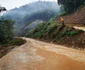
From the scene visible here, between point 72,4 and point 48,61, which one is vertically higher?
point 48,61

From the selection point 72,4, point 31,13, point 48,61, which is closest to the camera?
point 48,61

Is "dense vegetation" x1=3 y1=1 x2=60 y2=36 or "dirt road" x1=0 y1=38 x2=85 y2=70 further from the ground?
"dirt road" x1=0 y1=38 x2=85 y2=70

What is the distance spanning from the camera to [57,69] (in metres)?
14.0

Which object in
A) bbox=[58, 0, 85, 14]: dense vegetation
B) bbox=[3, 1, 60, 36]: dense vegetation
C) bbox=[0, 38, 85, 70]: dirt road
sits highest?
bbox=[0, 38, 85, 70]: dirt road

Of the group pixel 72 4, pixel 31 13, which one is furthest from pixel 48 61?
pixel 31 13

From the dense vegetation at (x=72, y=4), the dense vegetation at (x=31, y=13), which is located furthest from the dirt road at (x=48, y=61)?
the dense vegetation at (x=31, y=13)

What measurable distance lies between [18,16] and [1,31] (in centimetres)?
Answer: 7947

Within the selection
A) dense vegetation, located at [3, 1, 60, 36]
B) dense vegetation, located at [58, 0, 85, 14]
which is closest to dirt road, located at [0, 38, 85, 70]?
dense vegetation, located at [58, 0, 85, 14]

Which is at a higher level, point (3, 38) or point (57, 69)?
point (57, 69)

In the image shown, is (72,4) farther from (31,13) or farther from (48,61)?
(31,13)

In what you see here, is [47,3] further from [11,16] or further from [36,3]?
[11,16]

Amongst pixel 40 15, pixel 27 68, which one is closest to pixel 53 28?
pixel 27 68

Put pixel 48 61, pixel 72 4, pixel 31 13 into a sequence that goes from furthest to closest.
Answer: pixel 31 13 < pixel 72 4 < pixel 48 61

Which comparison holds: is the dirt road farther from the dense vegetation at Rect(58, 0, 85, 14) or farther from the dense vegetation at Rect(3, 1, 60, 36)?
the dense vegetation at Rect(3, 1, 60, 36)
